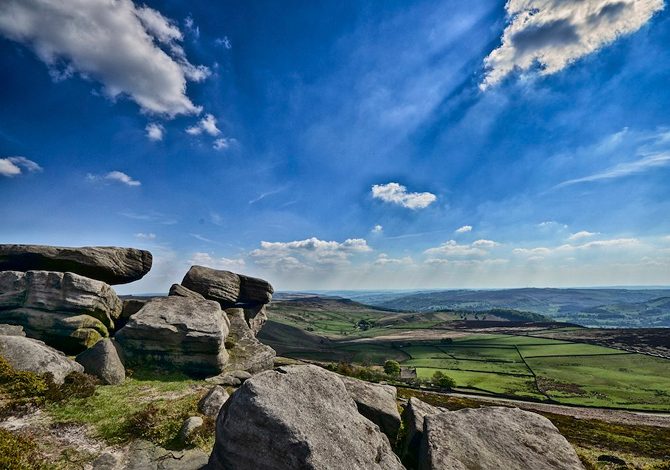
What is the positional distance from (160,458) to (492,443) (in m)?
14.6

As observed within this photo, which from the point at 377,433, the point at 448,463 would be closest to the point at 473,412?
the point at 448,463

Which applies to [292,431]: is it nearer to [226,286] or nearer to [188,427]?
[188,427]

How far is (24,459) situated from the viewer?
12.4 m

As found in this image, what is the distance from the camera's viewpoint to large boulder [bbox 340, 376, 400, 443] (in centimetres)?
1680

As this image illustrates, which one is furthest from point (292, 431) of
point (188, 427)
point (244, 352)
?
point (244, 352)

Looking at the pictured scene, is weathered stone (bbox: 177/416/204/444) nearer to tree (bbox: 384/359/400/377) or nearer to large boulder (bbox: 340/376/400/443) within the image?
large boulder (bbox: 340/376/400/443)

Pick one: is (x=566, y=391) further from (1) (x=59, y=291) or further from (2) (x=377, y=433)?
(1) (x=59, y=291)

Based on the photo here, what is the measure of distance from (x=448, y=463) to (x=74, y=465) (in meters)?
14.8

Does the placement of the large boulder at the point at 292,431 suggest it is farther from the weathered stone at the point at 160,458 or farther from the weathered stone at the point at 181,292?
the weathered stone at the point at 181,292

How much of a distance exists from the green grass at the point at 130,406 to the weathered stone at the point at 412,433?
11.3 m

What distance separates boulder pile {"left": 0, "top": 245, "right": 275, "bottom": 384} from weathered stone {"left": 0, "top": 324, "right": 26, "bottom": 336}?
0.05 metres

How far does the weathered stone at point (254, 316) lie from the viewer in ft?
143

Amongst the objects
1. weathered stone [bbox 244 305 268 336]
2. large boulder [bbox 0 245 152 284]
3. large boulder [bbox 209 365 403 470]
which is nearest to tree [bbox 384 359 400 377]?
weathered stone [bbox 244 305 268 336]

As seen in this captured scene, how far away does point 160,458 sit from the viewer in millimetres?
14305
